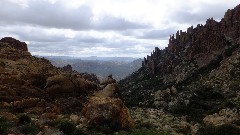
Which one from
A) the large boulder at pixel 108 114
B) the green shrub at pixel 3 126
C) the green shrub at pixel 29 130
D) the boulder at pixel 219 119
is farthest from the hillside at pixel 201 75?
the green shrub at pixel 29 130

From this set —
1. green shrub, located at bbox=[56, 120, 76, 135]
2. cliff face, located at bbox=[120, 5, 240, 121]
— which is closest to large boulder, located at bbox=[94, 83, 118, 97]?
green shrub, located at bbox=[56, 120, 76, 135]

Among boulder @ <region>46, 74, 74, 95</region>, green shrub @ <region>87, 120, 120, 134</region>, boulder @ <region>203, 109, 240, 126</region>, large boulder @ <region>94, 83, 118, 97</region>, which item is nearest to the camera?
green shrub @ <region>87, 120, 120, 134</region>

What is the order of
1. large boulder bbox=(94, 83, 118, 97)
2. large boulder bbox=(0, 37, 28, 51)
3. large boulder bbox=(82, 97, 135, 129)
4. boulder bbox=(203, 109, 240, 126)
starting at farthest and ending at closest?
large boulder bbox=(0, 37, 28, 51), large boulder bbox=(94, 83, 118, 97), boulder bbox=(203, 109, 240, 126), large boulder bbox=(82, 97, 135, 129)

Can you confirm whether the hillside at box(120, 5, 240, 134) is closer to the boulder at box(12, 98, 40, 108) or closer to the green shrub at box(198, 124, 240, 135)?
the green shrub at box(198, 124, 240, 135)

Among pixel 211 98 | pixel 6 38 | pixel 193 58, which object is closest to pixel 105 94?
pixel 6 38

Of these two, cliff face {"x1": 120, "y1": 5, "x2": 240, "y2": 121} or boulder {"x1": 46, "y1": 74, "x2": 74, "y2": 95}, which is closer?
boulder {"x1": 46, "y1": 74, "x2": 74, "y2": 95}

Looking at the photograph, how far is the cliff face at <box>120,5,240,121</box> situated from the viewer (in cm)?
9725

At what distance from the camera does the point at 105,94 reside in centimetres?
5262

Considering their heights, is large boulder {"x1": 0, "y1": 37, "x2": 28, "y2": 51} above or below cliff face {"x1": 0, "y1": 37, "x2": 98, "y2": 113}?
above

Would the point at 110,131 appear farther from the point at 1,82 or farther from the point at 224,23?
the point at 224,23

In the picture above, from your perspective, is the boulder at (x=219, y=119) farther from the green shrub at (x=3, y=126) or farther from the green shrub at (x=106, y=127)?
the green shrub at (x=3, y=126)

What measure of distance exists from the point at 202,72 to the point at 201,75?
5.45 meters

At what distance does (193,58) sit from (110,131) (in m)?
144

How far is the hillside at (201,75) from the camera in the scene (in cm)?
9038
